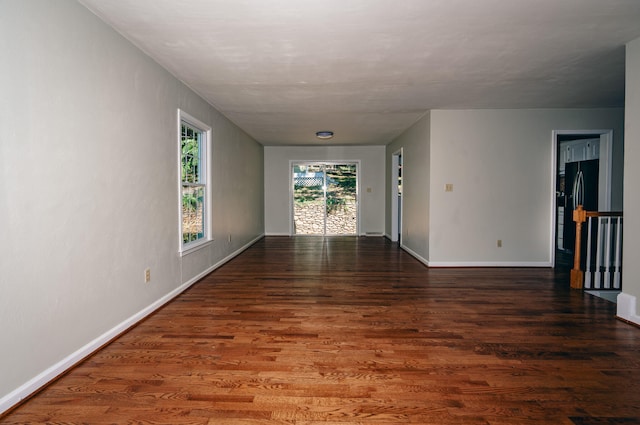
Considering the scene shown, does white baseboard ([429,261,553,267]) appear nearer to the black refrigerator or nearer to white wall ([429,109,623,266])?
white wall ([429,109,623,266])

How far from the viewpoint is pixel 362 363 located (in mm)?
A: 2248

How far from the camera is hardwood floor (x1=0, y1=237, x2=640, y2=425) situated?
175cm

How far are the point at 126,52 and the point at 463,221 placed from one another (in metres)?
4.70

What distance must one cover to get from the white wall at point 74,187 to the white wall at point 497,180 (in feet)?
12.4

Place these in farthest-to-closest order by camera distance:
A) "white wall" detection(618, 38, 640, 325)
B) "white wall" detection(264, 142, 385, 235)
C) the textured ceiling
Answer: "white wall" detection(264, 142, 385, 235) < "white wall" detection(618, 38, 640, 325) < the textured ceiling

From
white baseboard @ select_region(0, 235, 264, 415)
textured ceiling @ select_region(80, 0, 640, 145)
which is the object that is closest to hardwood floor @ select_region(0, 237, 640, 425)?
white baseboard @ select_region(0, 235, 264, 415)

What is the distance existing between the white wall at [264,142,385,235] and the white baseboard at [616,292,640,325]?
6.25 metres

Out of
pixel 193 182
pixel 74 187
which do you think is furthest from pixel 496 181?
pixel 74 187

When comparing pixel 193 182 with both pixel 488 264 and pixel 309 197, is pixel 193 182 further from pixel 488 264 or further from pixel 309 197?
pixel 309 197

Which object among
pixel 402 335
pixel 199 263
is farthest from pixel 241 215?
pixel 402 335

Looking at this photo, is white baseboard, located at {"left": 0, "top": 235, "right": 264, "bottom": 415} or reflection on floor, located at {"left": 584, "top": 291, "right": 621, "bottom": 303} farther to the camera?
reflection on floor, located at {"left": 584, "top": 291, "right": 621, "bottom": 303}

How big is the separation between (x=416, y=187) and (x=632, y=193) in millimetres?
3202

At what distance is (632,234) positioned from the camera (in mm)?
2965

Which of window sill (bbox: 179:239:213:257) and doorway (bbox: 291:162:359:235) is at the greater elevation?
doorway (bbox: 291:162:359:235)
